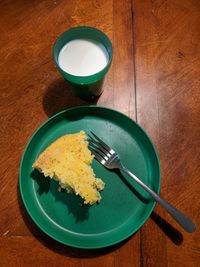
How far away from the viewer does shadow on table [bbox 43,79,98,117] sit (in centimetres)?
97

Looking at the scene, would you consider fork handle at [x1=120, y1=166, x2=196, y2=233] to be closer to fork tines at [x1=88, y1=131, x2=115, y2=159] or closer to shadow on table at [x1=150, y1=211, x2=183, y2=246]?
shadow on table at [x1=150, y1=211, x2=183, y2=246]

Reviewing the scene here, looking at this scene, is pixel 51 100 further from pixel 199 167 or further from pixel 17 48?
pixel 199 167

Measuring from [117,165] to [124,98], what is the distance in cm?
25

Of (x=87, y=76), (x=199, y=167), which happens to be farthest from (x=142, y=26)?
(x=199, y=167)

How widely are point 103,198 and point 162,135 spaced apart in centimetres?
28

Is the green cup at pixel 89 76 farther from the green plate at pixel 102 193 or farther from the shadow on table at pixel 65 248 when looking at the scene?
the shadow on table at pixel 65 248

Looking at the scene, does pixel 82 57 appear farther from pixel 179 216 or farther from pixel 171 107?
pixel 179 216

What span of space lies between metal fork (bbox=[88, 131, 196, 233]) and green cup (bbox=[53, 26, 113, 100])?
14 centimetres


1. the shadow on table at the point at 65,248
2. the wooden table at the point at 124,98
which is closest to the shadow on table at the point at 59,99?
the wooden table at the point at 124,98

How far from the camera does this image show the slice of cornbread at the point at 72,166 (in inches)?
31.9

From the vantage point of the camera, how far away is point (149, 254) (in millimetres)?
819

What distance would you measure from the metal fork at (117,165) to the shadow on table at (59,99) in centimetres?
13

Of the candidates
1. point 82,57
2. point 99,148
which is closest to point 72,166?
point 99,148

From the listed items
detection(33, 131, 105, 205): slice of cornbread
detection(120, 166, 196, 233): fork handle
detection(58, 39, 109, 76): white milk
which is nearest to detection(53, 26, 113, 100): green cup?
detection(58, 39, 109, 76): white milk
